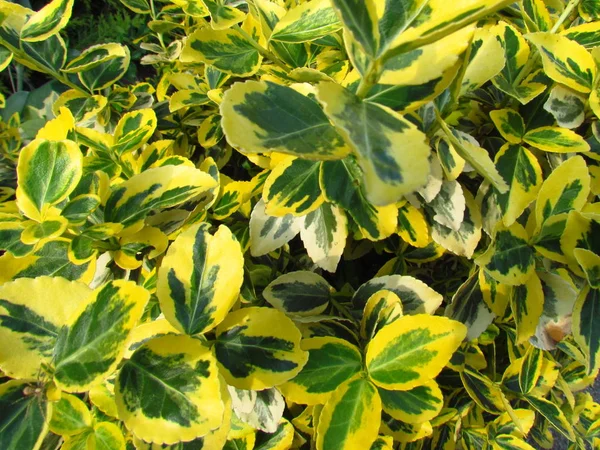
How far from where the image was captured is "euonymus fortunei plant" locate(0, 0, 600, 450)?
1.63 feet

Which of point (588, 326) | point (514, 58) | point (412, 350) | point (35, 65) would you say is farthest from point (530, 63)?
point (35, 65)

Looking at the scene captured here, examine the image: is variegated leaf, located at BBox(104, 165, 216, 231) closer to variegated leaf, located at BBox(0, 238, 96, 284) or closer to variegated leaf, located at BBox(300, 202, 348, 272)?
variegated leaf, located at BBox(0, 238, 96, 284)

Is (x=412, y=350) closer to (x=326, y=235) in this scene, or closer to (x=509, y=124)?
(x=326, y=235)

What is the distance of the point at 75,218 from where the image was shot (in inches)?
24.6

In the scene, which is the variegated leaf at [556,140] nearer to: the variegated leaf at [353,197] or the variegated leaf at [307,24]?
the variegated leaf at [353,197]

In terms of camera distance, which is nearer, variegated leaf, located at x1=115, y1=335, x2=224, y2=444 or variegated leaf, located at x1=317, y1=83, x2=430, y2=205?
variegated leaf, located at x1=317, y1=83, x2=430, y2=205

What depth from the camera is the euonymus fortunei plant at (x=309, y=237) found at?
19.6 inches

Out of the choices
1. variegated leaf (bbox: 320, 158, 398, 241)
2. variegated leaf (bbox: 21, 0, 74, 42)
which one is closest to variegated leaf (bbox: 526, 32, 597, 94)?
variegated leaf (bbox: 320, 158, 398, 241)

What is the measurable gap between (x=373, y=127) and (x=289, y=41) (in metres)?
0.41

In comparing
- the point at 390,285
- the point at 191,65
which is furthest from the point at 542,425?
the point at 191,65

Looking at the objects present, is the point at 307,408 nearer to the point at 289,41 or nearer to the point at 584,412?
the point at 289,41

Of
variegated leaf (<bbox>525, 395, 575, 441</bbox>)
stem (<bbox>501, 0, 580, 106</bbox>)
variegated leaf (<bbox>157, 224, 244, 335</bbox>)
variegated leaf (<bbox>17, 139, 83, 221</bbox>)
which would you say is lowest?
variegated leaf (<bbox>525, 395, 575, 441</bbox>)

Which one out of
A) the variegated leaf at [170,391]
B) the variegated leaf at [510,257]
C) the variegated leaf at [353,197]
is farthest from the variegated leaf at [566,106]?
the variegated leaf at [170,391]

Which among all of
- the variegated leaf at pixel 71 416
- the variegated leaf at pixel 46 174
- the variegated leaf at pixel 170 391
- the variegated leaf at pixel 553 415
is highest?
the variegated leaf at pixel 46 174
